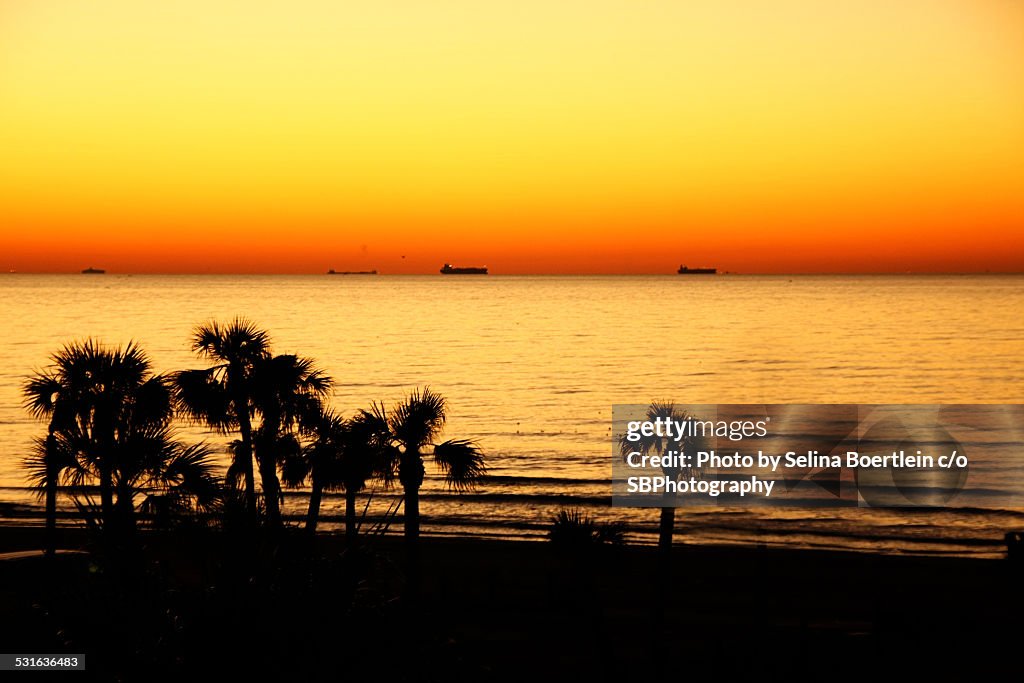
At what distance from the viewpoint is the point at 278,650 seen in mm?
9977

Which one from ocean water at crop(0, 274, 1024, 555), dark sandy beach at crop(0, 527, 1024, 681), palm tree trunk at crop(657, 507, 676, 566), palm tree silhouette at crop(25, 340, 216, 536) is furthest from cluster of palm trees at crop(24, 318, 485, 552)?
ocean water at crop(0, 274, 1024, 555)

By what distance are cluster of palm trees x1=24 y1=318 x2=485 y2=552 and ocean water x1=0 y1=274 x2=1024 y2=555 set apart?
19.2 meters

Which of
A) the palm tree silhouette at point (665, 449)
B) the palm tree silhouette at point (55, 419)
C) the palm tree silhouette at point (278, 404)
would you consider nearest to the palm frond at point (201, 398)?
the palm tree silhouette at point (278, 404)

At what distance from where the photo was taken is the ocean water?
44.9 metres

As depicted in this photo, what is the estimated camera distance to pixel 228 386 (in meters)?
25.0

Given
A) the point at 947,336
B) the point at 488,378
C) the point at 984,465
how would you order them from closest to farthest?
the point at 984,465, the point at 488,378, the point at 947,336

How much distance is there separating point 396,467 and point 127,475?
768 centimetres

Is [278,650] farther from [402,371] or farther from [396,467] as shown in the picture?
[402,371]

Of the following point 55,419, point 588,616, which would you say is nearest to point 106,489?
point 55,419

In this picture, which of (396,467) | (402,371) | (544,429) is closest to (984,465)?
(544,429)

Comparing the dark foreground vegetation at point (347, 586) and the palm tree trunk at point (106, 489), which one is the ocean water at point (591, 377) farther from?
the palm tree trunk at point (106, 489)

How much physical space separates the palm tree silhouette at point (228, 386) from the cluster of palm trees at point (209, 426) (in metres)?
0.03

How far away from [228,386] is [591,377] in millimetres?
79546

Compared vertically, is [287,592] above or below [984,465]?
above
